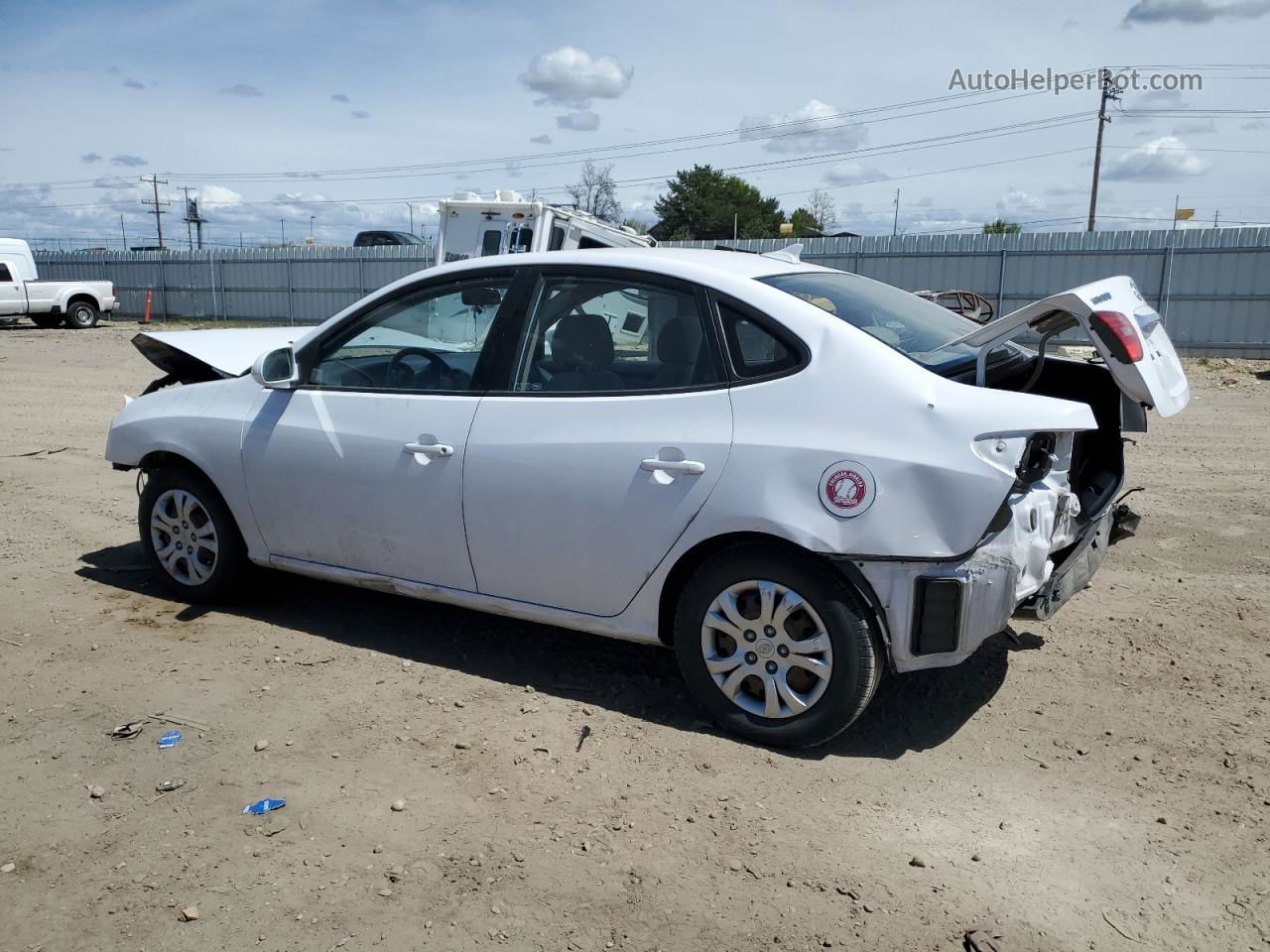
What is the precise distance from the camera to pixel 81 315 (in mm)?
28156

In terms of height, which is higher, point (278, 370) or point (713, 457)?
point (278, 370)

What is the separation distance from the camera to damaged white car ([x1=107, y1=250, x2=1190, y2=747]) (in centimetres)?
336

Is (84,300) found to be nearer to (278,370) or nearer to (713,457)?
(278,370)

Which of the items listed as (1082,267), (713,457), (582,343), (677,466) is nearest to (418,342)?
(582,343)

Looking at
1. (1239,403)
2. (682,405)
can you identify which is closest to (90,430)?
(682,405)

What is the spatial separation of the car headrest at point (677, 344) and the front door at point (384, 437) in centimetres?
71

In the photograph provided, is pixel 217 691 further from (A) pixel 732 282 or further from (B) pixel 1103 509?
(B) pixel 1103 509

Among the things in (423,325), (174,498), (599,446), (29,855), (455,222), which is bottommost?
(29,855)

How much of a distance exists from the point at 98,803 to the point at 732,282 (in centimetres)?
275

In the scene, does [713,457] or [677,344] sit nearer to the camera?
[713,457]

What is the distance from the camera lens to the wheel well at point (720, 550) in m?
3.43

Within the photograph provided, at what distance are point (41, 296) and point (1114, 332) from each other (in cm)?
2964

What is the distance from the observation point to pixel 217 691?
423 cm

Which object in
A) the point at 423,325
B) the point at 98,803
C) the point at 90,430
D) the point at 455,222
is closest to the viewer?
the point at 98,803
